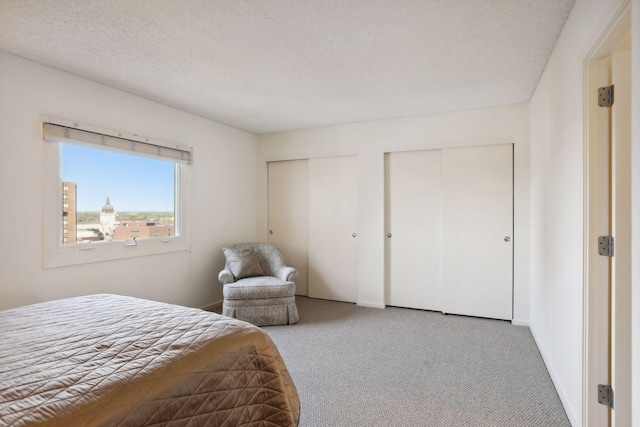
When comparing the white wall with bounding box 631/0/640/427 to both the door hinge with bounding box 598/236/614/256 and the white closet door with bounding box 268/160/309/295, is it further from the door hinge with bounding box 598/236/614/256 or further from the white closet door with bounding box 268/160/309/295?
the white closet door with bounding box 268/160/309/295

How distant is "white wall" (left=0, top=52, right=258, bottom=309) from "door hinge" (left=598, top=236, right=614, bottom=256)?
3684 millimetres

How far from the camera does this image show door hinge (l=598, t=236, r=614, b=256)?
5.24ft

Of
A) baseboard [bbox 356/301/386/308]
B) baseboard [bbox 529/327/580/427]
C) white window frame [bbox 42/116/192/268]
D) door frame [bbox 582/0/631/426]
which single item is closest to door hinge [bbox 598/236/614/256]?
door frame [bbox 582/0/631/426]

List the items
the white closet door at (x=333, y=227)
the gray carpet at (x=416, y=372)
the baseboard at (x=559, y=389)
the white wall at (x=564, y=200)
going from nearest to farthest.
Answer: the white wall at (x=564, y=200) < the baseboard at (x=559, y=389) < the gray carpet at (x=416, y=372) < the white closet door at (x=333, y=227)

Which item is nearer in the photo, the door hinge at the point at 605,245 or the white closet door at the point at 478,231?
the door hinge at the point at 605,245

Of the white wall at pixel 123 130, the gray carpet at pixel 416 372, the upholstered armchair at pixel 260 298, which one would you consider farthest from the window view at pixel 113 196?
the gray carpet at pixel 416 372

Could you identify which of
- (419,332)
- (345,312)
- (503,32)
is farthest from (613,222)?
(345,312)

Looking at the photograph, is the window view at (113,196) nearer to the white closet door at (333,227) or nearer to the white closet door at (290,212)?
the white closet door at (290,212)

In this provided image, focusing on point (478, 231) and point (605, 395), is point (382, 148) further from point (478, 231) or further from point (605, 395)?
point (605, 395)

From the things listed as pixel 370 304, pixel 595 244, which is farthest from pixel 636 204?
pixel 370 304

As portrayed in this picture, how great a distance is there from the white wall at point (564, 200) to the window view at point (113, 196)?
3669mm

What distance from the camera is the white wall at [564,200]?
1724 mm

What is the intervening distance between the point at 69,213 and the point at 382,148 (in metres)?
3.37

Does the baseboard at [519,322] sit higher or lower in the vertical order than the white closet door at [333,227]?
lower
